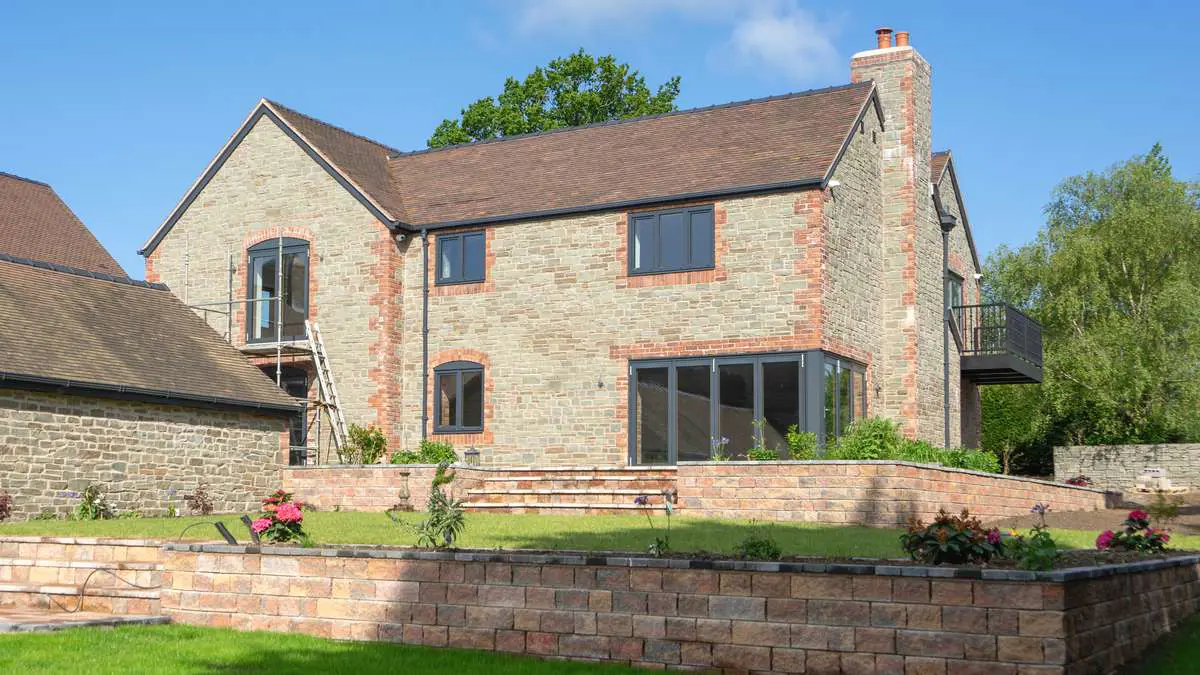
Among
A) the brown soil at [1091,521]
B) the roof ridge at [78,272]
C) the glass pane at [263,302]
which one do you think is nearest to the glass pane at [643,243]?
the brown soil at [1091,521]

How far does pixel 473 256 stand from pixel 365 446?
184 inches

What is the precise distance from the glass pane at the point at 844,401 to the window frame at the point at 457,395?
7.44m

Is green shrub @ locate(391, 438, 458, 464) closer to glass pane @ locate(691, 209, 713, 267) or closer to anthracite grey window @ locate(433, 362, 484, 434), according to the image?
anthracite grey window @ locate(433, 362, 484, 434)

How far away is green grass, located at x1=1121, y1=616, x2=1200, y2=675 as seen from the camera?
411 inches

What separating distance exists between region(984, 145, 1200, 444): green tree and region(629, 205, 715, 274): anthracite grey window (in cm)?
2007

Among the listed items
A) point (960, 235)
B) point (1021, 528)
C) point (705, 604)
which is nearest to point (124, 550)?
point (705, 604)

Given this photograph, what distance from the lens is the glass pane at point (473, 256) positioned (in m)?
28.1

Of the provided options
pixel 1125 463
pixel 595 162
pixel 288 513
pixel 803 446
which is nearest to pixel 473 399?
pixel 595 162

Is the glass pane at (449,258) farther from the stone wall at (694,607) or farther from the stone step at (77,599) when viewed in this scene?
the stone wall at (694,607)

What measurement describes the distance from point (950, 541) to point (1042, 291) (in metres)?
38.5

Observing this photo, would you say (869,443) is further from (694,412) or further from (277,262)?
(277,262)

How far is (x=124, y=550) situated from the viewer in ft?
43.3

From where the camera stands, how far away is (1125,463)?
3725cm

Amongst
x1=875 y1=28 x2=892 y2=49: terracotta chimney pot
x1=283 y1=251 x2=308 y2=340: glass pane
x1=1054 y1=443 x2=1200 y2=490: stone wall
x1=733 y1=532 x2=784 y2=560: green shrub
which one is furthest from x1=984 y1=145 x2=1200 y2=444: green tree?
x1=733 y1=532 x2=784 y2=560: green shrub
